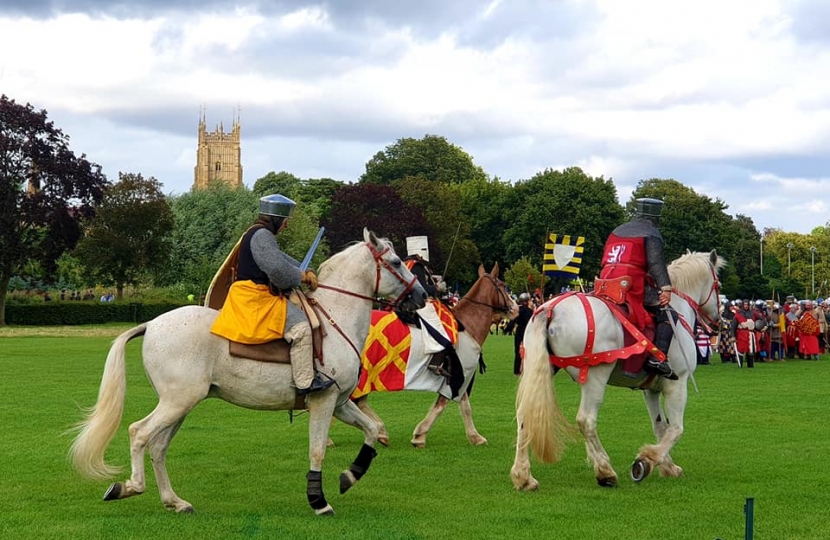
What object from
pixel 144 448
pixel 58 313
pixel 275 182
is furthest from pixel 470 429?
pixel 275 182

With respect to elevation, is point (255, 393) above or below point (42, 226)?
below

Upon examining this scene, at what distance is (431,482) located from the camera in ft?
36.3

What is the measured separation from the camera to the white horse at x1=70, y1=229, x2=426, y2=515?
9.20 m

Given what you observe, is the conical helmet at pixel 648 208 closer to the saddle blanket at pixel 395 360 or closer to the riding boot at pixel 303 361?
the saddle blanket at pixel 395 360

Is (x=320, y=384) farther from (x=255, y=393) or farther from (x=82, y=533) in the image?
(x=82, y=533)

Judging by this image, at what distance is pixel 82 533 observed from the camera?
845 centimetres

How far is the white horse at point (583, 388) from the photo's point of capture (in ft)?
34.7

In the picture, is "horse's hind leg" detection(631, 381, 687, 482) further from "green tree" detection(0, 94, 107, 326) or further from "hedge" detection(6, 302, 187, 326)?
"green tree" detection(0, 94, 107, 326)

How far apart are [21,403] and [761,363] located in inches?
921

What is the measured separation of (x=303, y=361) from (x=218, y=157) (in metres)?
184

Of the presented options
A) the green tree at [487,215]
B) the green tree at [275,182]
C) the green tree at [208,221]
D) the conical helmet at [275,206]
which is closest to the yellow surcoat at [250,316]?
the conical helmet at [275,206]

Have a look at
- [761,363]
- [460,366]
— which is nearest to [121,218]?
[761,363]

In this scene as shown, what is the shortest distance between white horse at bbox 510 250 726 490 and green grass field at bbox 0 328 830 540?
0.27 metres

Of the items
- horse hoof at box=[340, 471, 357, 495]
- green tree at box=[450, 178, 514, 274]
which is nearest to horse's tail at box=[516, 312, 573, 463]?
horse hoof at box=[340, 471, 357, 495]
